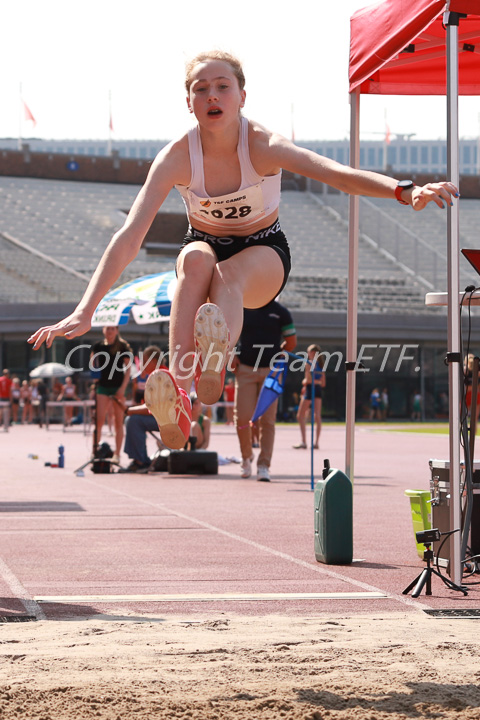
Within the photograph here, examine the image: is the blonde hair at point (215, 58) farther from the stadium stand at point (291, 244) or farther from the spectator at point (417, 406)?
the spectator at point (417, 406)

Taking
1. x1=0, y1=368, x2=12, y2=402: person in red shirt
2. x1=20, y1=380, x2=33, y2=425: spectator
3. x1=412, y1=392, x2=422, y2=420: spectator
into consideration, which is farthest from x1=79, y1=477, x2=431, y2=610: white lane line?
x1=412, y1=392, x2=422, y2=420: spectator

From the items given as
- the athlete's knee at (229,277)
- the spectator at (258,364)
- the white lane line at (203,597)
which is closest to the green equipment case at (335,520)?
the white lane line at (203,597)

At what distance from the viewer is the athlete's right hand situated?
4.80m

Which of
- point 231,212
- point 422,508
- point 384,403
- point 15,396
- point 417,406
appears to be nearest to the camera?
point 231,212

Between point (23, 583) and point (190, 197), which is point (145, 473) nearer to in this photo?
point (23, 583)

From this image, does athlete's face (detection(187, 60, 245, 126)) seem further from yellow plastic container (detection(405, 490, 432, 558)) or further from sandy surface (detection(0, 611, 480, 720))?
yellow plastic container (detection(405, 490, 432, 558))

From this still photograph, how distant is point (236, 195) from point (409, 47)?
2.70 m

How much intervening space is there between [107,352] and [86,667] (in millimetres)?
10758

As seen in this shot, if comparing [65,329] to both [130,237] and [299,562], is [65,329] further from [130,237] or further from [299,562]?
[299,562]

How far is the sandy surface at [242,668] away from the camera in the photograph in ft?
12.3

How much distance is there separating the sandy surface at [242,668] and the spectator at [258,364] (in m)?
7.18

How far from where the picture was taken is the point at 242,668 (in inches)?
170

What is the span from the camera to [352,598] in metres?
6.00

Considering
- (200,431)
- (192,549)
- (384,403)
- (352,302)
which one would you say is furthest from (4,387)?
(352,302)
